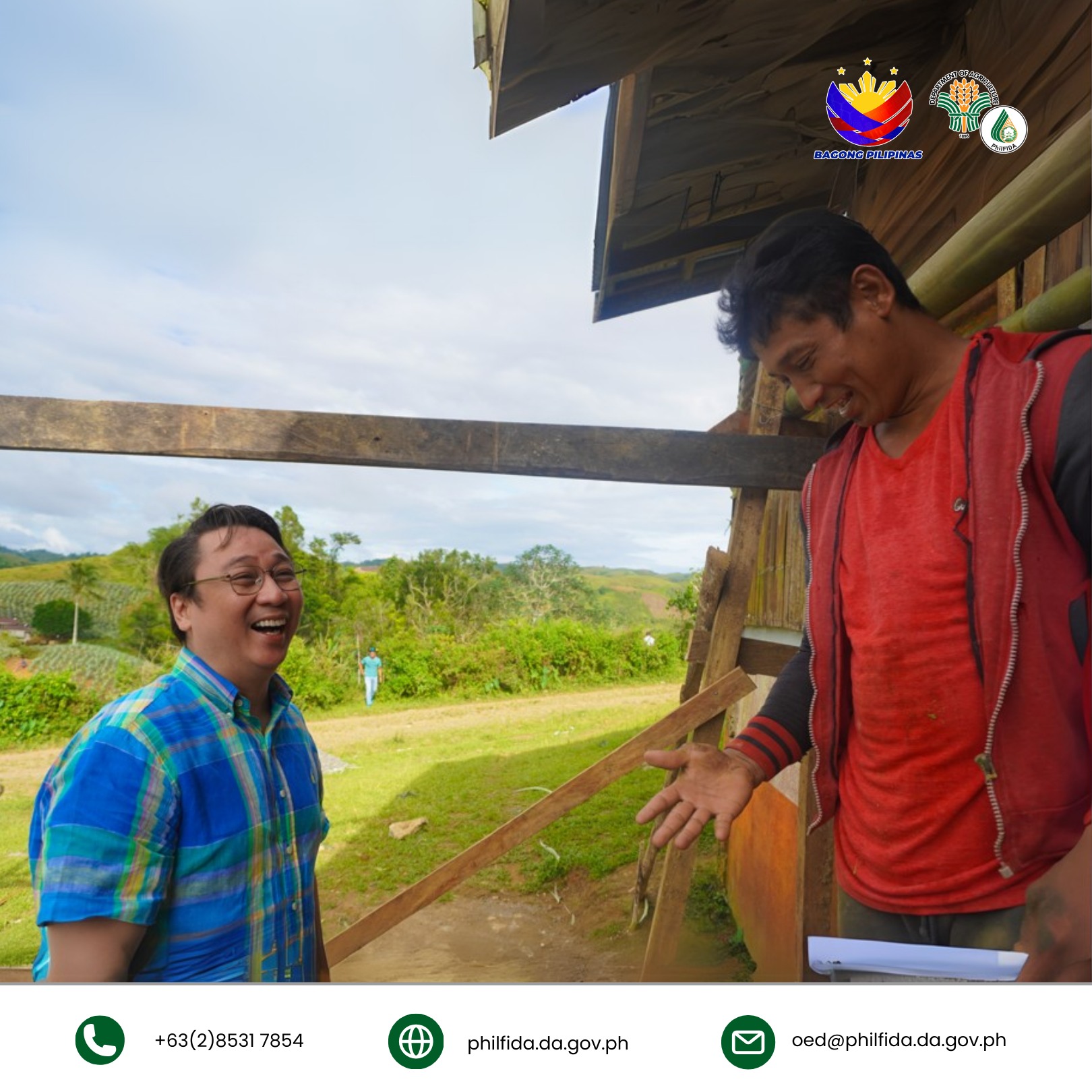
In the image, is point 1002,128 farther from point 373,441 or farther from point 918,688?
point 373,441

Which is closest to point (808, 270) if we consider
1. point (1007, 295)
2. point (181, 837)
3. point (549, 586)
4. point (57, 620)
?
point (1007, 295)

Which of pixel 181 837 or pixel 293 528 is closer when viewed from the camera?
pixel 181 837

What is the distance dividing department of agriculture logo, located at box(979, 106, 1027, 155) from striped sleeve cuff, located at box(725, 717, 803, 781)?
3.83ft

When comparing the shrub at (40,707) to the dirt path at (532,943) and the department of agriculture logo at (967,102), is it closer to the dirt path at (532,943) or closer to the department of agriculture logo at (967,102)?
the dirt path at (532,943)

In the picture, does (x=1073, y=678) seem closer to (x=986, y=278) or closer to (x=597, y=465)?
(x=986, y=278)

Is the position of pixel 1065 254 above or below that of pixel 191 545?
above

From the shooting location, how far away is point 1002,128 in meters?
1.73

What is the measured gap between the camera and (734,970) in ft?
15.8

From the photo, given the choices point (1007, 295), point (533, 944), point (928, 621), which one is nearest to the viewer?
point (928, 621)

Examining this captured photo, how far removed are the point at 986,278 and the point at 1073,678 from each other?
2.12ft
